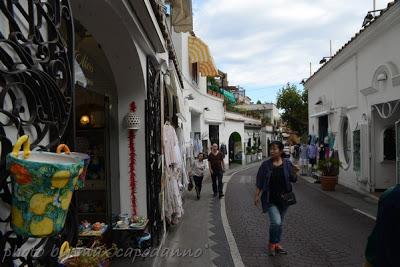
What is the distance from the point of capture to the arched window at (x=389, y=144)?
12086 millimetres

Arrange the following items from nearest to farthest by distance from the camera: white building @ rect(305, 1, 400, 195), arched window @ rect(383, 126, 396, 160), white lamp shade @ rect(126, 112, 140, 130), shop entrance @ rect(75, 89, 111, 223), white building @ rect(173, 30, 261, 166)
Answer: white lamp shade @ rect(126, 112, 140, 130)
shop entrance @ rect(75, 89, 111, 223)
white building @ rect(305, 1, 400, 195)
arched window @ rect(383, 126, 396, 160)
white building @ rect(173, 30, 261, 166)

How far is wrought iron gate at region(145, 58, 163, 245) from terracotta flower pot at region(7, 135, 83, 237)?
4.01 m

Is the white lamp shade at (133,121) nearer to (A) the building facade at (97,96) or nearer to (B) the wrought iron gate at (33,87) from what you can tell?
(A) the building facade at (97,96)

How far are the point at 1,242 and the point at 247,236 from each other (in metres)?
5.90

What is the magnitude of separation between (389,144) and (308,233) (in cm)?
638

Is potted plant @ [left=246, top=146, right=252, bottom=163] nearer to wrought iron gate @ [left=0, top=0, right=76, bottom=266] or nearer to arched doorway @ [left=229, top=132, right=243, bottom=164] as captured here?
arched doorway @ [left=229, top=132, right=243, bottom=164]

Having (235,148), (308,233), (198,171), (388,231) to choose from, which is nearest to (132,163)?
(308,233)

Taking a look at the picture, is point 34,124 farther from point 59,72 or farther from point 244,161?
point 244,161

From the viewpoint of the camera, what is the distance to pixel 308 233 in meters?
7.41

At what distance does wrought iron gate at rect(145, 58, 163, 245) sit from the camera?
6000mm

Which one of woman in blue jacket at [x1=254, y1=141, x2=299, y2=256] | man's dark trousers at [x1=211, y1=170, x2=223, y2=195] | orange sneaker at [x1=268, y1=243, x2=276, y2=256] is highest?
woman in blue jacket at [x1=254, y1=141, x2=299, y2=256]

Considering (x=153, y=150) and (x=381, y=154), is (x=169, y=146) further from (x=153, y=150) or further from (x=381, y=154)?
(x=381, y=154)

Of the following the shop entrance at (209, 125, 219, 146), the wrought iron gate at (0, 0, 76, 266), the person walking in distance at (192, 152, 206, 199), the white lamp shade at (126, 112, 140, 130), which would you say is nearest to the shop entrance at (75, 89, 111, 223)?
the white lamp shade at (126, 112, 140, 130)

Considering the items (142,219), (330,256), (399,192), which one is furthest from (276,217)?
(399,192)
